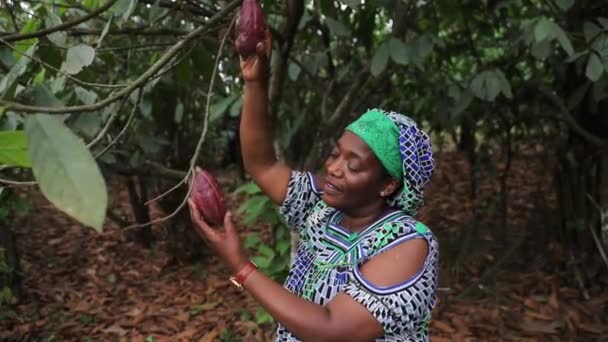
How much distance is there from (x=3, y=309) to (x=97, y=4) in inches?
69.8

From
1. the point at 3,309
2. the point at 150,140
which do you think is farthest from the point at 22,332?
the point at 150,140

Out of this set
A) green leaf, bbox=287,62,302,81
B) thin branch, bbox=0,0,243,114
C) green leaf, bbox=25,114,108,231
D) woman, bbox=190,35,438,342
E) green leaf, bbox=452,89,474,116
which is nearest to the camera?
green leaf, bbox=25,114,108,231

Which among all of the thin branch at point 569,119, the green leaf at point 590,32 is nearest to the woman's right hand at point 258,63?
the green leaf at point 590,32

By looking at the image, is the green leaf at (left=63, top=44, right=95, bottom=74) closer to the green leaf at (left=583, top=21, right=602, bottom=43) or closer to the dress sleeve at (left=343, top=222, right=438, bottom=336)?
the dress sleeve at (left=343, top=222, right=438, bottom=336)

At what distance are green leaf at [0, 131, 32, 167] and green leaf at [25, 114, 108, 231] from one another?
99 millimetres

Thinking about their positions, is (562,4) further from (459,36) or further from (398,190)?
(459,36)

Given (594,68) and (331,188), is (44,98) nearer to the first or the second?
Answer: (331,188)

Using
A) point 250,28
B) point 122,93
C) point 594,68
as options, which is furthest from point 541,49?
point 122,93

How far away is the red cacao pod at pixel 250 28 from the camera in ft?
3.70

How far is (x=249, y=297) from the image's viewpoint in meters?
3.03

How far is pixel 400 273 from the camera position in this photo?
1038mm

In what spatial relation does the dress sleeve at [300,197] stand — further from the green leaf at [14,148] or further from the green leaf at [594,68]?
the green leaf at [594,68]

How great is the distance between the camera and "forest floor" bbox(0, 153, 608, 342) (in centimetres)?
263

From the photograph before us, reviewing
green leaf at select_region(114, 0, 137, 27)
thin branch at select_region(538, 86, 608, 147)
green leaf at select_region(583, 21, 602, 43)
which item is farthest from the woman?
thin branch at select_region(538, 86, 608, 147)
